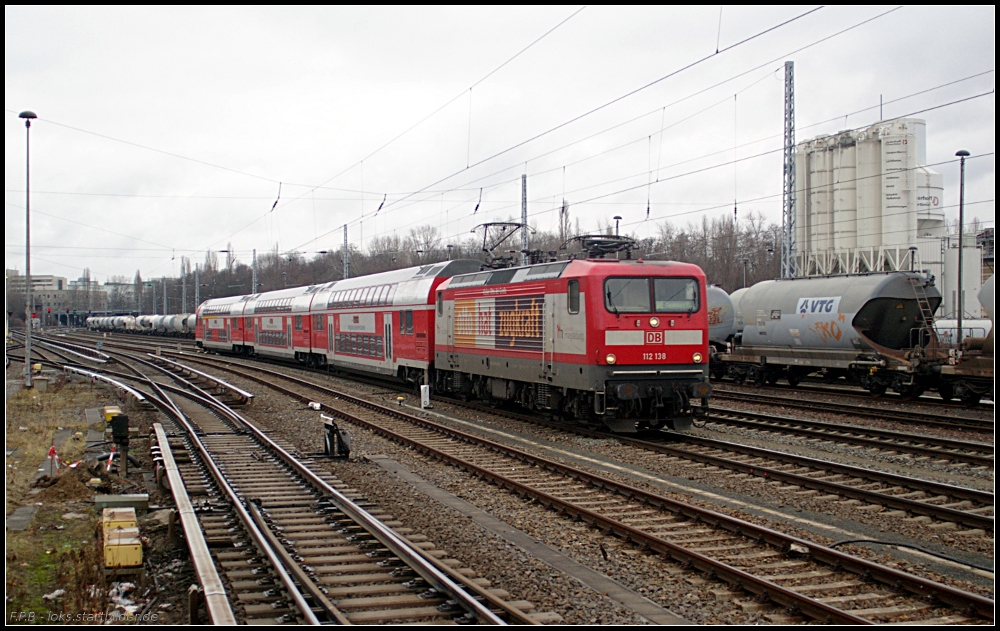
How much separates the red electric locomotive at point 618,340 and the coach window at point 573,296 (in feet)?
0.06

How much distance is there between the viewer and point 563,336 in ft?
54.7

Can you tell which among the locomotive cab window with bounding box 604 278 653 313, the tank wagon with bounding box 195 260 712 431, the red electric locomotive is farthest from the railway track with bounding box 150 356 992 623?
the locomotive cab window with bounding box 604 278 653 313

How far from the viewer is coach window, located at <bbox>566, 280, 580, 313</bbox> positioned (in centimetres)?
1609

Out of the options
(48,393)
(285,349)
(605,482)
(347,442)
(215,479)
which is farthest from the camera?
(285,349)

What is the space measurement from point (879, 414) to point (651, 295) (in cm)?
742

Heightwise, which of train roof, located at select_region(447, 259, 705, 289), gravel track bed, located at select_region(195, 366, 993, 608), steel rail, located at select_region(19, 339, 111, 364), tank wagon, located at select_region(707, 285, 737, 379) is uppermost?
train roof, located at select_region(447, 259, 705, 289)

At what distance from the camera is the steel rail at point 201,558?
678cm

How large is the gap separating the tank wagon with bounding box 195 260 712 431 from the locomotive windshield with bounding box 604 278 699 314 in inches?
0.8

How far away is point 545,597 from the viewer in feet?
24.1

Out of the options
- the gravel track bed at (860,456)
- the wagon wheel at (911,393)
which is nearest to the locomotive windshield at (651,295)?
the gravel track bed at (860,456)

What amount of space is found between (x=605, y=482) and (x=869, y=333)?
15.2m

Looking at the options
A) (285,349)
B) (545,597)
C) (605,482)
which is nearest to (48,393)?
(285,349)

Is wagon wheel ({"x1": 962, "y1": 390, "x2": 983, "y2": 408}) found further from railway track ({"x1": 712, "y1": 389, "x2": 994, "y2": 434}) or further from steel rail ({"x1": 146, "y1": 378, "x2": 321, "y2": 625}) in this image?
steel rail ({"x1": 146, "y1": 378, "x2": 321, "y2": 625})

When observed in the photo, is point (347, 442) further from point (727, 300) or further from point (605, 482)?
point (727, 300)
